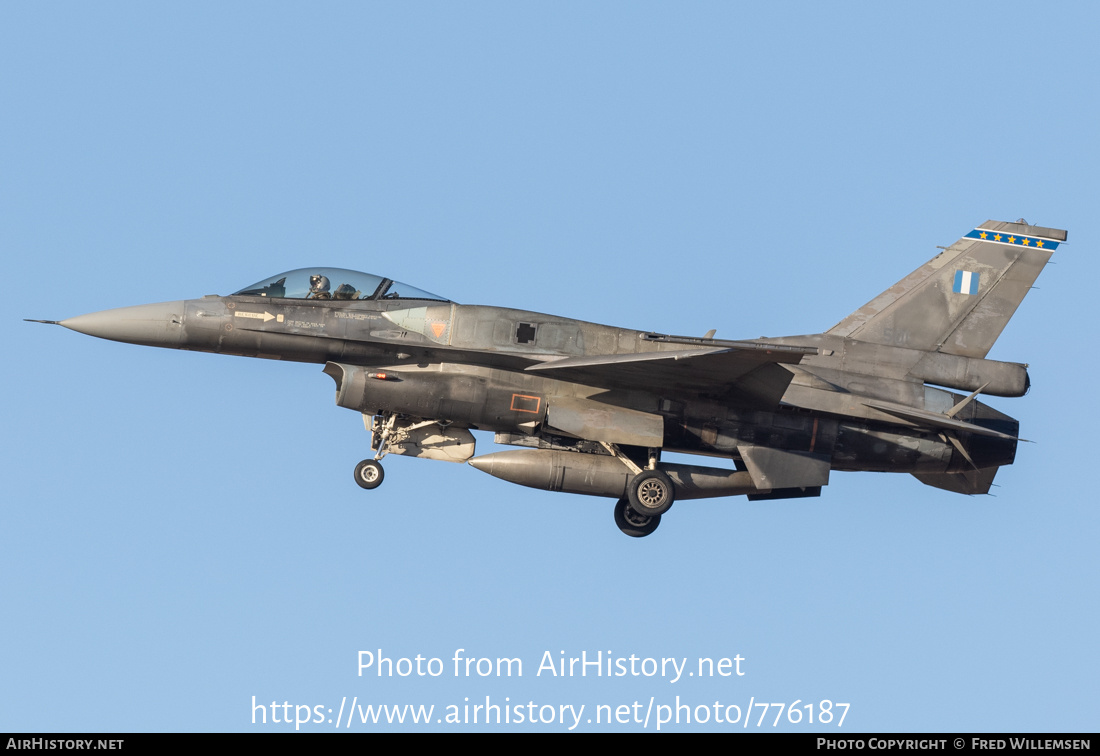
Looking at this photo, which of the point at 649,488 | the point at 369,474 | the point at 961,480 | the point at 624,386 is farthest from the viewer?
the point at 961,480

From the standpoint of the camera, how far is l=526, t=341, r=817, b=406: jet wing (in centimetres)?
1792

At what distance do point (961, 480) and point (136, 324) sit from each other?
42.3 feet

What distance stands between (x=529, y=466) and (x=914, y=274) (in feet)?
24.0

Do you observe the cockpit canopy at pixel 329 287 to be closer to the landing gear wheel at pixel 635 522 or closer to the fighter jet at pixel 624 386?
the fighter jet at pixel 624 386

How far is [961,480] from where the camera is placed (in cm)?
2120

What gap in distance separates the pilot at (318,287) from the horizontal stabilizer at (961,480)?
960 centimetres

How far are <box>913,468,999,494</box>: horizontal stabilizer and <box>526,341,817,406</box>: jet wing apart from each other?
11.6ft

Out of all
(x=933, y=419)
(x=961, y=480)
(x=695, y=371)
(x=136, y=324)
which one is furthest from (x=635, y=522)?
(x=136, y=324)

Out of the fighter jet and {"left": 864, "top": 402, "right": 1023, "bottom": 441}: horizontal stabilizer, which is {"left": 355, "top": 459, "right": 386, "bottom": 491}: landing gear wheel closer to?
the fighter jet

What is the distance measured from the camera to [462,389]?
1916cm

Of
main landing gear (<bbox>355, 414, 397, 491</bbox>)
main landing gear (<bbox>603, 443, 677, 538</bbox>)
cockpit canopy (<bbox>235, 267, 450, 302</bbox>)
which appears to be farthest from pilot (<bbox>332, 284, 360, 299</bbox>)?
main landing gear (<bbox>603, 443, 677, 538</bbox>)

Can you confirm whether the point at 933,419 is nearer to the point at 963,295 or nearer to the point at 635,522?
the point at 963,295
